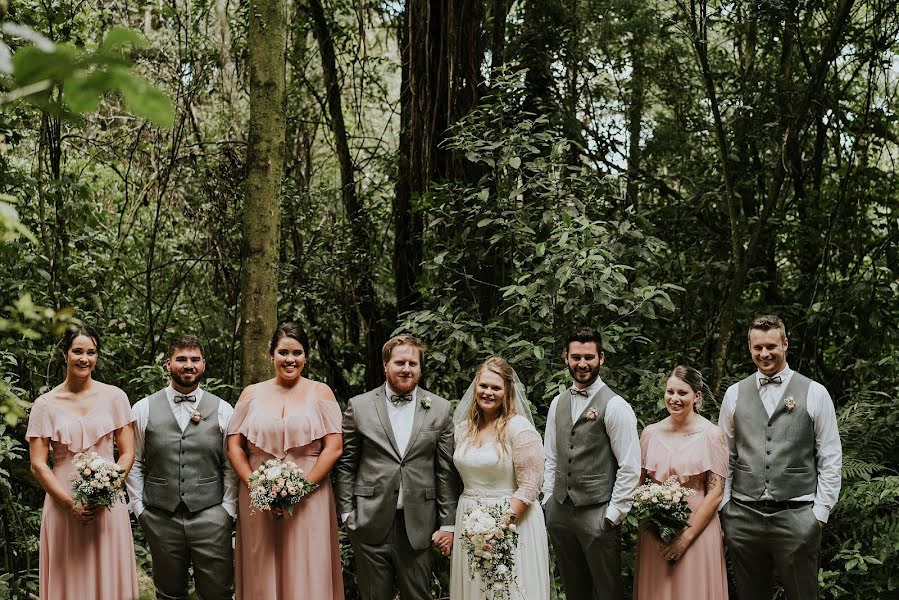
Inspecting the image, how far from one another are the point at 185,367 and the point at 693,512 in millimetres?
2759

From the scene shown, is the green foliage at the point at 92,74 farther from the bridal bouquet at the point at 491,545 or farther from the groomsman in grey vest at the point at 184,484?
the groomsman in grey vest at the point at 184,484

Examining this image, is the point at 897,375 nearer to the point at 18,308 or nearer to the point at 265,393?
the point at 265,393

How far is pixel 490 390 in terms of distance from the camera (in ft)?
14.4

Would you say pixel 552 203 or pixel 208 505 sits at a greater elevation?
pixel 552 203

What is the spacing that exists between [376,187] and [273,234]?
3186mm

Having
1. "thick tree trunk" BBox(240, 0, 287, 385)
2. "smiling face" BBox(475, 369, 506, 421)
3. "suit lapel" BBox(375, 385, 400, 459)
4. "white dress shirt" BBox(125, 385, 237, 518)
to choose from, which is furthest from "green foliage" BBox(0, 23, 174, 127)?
"thick tree trunk" BBox(240, 0, 287, 385)

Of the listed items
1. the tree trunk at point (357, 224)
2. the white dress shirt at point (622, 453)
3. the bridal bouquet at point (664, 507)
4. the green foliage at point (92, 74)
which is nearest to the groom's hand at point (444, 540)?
the white dress shirt at point (622, 453)

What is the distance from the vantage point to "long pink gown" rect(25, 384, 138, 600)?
4543mm

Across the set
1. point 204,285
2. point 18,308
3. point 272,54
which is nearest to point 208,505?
point 272,54

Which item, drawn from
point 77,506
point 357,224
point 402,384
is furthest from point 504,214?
point 77,506

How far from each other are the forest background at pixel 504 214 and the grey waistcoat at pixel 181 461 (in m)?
0.61

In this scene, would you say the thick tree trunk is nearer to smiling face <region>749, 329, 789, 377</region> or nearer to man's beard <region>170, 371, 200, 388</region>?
man's beard <region>170, 371, 200, 388</region>

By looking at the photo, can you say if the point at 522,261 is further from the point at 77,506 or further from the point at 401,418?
the point at 77,506

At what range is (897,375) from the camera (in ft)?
21.2
